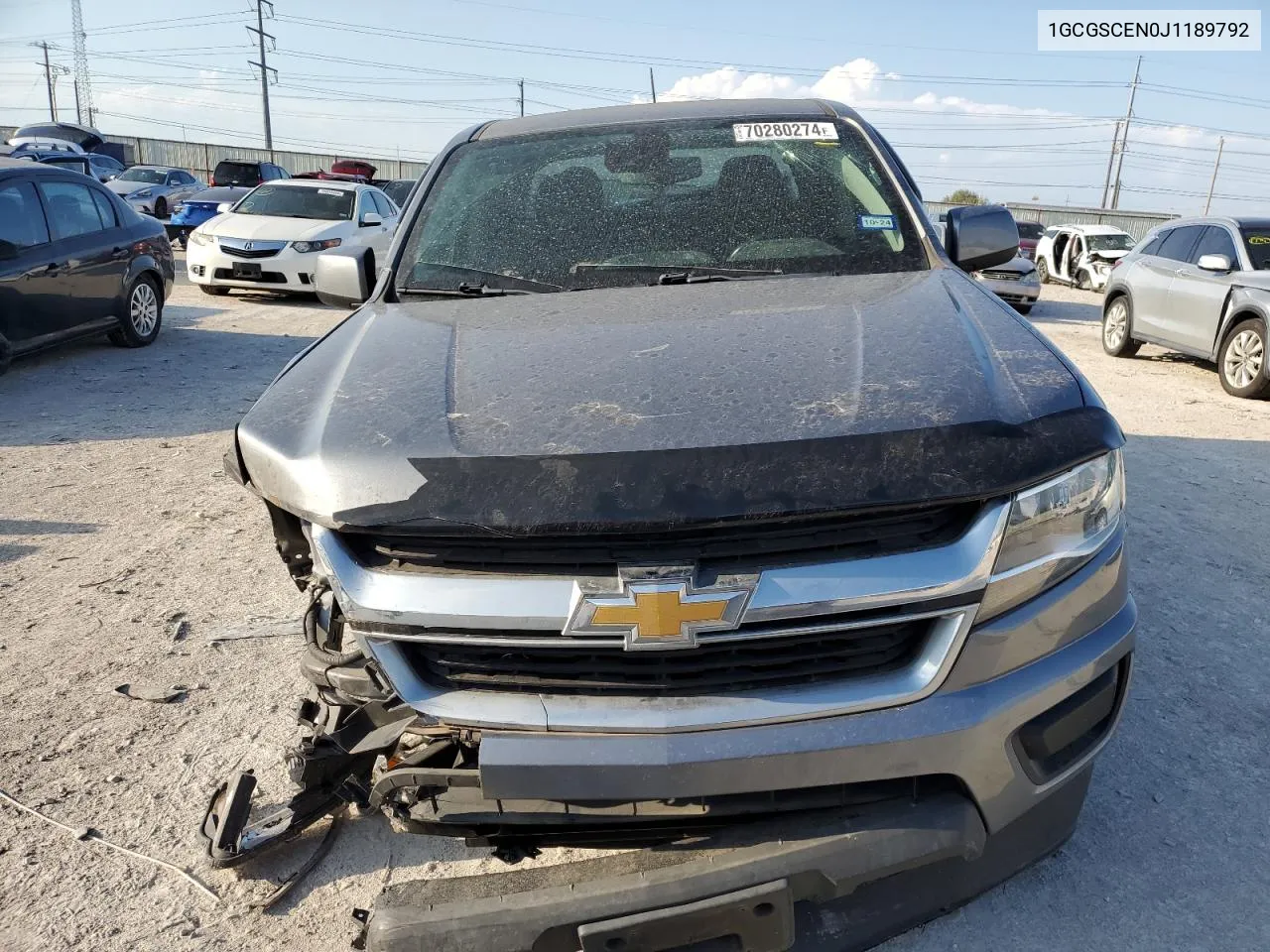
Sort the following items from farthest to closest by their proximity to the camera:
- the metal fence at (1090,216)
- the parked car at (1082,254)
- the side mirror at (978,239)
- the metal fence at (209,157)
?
the metal fence at (209,157), the metal fence at (1090,216), the parked car at (1082,254), the side mirror at (978,239)

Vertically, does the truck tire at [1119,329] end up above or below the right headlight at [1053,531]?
below

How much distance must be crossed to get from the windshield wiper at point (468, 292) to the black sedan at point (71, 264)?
6.12 meters

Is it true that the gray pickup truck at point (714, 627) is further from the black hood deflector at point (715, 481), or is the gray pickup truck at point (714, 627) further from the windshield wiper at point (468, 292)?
the windshield wiper at point (468, 292)

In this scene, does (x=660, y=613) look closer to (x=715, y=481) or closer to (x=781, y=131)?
(x=715, y=481)

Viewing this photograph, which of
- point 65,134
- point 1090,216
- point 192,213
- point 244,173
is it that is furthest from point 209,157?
point 1090,216

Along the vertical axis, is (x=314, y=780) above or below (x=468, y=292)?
below

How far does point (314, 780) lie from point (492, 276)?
158cm

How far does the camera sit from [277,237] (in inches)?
487

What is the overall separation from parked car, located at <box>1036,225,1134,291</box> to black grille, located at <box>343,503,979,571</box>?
1956 centimetres

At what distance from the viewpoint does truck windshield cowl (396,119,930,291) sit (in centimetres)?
309

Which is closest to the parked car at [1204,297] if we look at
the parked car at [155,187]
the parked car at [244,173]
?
the parked car at [155,187]

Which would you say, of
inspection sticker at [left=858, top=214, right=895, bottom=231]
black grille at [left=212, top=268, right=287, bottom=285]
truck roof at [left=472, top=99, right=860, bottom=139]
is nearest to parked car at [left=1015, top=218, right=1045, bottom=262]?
black grille at [left=212, top=268, right=287, bottom=285]

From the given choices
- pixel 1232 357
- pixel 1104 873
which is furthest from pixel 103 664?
pixel 1232 357

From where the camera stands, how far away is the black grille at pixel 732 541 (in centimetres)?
180
